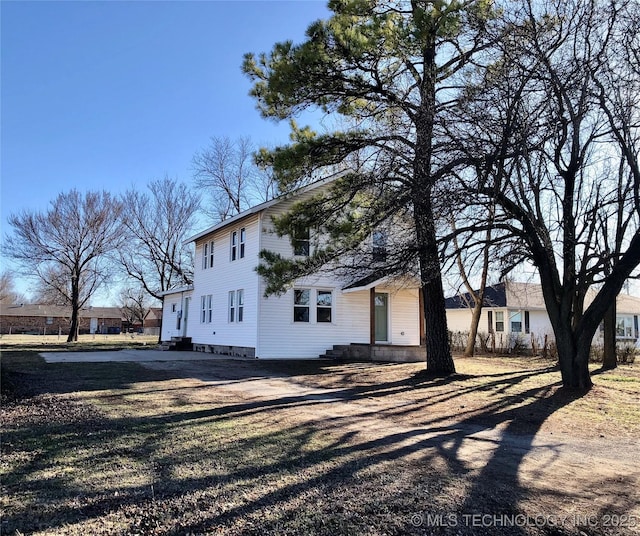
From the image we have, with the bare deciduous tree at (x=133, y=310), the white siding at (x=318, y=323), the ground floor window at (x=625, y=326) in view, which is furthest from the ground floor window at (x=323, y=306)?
the bare deciduous tree at (x=133, y=310)

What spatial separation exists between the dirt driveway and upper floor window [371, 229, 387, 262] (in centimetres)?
300

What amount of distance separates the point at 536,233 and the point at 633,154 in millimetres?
2407

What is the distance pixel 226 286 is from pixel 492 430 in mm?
15675

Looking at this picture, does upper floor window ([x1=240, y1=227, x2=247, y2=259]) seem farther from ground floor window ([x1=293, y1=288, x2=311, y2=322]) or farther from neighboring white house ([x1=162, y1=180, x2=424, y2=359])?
ground floor window ([x1=293, y1=288, x2=311, y2=322])

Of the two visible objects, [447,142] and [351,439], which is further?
[447,142]

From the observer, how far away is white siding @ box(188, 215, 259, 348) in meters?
19.0

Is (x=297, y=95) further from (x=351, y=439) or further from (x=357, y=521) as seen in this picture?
(x=357, y=521)

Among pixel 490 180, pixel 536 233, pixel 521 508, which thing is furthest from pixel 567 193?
pixel 521 508

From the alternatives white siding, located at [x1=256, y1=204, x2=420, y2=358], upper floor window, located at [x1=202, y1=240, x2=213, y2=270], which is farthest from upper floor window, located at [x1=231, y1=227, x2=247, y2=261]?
upper floor window, located at [x1=202, y1=240, x2=213, y2=270]

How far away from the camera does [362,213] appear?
38.4 ft

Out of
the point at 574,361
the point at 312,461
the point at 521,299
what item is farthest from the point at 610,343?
the point at 312,461

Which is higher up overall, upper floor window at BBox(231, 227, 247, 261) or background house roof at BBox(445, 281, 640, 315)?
upper floor window at BBox(231, 227, 247, 261)

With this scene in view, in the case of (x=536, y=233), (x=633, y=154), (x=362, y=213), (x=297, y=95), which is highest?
(x=297, y=95)

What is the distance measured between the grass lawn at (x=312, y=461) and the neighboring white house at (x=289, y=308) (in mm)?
7851
